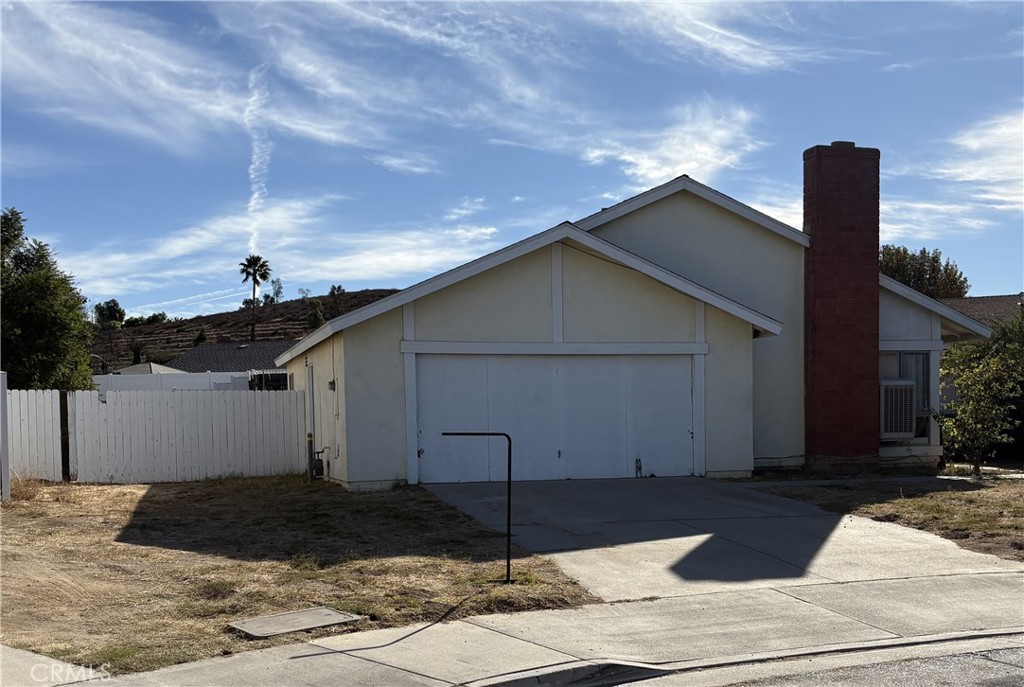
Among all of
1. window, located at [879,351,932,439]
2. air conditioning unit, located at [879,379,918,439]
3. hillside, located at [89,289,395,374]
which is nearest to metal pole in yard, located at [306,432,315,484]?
air conditioning unit, located at [879,379,918,439]

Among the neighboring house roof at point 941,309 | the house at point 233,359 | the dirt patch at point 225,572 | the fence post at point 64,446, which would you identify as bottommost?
the dirt patch at point 225,572

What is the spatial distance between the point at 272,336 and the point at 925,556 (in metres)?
76.7

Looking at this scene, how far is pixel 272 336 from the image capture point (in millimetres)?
83875

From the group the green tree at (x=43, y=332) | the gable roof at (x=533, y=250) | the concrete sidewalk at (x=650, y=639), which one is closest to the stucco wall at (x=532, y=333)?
the gable roof at (x=533, y=250)

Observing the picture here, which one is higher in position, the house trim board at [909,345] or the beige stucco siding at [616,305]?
the beige stucco siding at [616,305]

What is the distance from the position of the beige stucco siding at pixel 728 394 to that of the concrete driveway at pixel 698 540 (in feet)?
5.75

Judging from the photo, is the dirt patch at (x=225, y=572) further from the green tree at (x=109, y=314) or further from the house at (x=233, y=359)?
the green tree at (x=109, y=314)

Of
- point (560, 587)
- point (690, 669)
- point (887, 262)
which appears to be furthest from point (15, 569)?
point (887, 262)

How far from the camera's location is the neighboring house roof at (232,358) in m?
47.4

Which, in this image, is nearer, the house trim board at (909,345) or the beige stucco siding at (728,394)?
the beige stucco siding at (728,394)

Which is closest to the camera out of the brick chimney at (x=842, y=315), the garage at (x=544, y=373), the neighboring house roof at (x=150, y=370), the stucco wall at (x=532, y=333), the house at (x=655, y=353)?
the stucco wall at (x=532, y=333)

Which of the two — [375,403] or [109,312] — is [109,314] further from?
[375,403]

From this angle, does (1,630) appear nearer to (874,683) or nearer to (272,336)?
(874,683)

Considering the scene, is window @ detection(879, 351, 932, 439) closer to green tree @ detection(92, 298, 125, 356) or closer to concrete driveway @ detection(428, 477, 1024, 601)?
concrete driveway @ detection(428, 477, 1024, 601)
